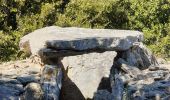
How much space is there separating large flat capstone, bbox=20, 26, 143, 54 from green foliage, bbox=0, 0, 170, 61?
17.8 feet

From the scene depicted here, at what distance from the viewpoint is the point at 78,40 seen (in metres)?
13.0

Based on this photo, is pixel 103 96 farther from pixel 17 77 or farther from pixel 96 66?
pixel 96 66

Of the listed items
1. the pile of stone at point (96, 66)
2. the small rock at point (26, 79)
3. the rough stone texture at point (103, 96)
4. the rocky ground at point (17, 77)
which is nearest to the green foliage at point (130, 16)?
the pile of stone at point (96, 66)

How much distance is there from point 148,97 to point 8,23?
445 inches

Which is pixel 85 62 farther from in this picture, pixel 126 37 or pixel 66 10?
pixel 66 10

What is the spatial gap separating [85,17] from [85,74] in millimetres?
7453

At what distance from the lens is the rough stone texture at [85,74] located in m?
14.5

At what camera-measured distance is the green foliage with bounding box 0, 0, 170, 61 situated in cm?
2075

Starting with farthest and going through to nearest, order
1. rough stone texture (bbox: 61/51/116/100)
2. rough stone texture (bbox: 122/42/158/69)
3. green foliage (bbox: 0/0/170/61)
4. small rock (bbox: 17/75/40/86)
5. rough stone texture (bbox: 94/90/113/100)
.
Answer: green foliage (bbox: 0/0/170/61) < rough stone texture (bbox: 122/42/158/69) < rough stone texture (bbox: 61/51/116/100) < rough stone texture (bbox: 94/90/113/100) < small rock (bbox: 17/75/40/86)

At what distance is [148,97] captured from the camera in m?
12.5

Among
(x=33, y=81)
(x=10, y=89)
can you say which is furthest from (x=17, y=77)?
(x=10, y=89)

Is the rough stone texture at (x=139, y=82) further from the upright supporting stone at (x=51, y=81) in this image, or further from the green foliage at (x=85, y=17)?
the green foliage at (x=85, y=17)

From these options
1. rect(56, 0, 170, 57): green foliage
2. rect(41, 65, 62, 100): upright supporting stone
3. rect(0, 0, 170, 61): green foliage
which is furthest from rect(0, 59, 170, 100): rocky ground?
rect(56, 0, 170, 57): green foliage

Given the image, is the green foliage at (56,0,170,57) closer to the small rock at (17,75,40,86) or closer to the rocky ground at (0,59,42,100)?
the rocky ground at (0,59,42,100)
